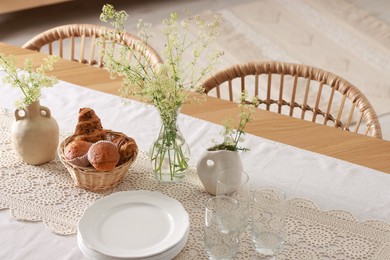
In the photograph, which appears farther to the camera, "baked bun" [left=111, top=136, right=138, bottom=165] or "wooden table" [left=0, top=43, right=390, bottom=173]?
"wooden table" [left=0, top=43, right=390, bottom=173]

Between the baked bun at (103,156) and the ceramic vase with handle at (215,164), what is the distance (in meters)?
0.19

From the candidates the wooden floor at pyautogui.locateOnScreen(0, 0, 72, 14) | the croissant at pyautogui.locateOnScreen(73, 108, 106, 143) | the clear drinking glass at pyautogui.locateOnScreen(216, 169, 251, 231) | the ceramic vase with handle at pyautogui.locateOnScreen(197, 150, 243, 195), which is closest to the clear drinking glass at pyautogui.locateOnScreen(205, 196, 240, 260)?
the clear drinking glass at pyautogui.locateOnScreen(216, 169, 251, 231)

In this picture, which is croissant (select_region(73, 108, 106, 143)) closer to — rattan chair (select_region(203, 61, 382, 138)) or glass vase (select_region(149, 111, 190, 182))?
glass vase (select_region(149, 111, 190, 182))

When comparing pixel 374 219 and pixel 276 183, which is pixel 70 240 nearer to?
pixel 276 183

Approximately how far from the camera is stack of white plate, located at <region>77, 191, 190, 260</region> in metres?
1.37

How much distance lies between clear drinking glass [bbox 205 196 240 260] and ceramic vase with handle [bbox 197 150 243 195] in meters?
0.13

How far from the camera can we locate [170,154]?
61.6 inches

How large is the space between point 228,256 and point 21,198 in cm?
49

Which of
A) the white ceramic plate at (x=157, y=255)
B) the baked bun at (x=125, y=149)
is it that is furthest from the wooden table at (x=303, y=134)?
the white ceramic plate at (x=157, y=255)

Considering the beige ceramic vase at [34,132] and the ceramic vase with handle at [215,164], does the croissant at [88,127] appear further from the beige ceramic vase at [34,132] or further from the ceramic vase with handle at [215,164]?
the ceramic vase with handle at [215,164]

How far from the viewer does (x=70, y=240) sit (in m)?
1.43

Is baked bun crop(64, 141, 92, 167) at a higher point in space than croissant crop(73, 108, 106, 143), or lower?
lower

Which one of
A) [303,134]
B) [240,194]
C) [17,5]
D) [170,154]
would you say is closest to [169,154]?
[170,154]

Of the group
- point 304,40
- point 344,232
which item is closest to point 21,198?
point 344,232
